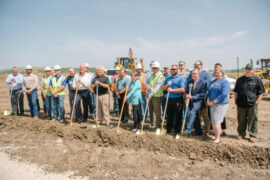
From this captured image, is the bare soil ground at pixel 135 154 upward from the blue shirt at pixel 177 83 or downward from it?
downward

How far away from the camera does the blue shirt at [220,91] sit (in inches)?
157

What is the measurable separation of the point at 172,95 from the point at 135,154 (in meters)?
1.92

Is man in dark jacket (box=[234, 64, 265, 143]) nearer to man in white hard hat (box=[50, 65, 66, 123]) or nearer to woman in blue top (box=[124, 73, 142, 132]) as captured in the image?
woman in blue top (box=[124, 73, 142, 132])

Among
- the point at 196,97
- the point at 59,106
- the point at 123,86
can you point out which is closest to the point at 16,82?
the point at 59,106

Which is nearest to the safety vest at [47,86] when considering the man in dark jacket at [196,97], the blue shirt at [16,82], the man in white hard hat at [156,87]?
the blue shirt at [16,82]

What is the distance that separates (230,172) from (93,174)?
2747 mm

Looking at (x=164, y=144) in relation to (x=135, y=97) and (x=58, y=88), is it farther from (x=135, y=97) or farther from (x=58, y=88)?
(x=58, y=88)

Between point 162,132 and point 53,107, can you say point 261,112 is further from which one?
point 53,107

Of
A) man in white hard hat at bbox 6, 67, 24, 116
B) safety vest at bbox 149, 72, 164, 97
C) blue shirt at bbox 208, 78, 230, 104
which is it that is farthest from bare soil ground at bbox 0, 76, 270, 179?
man in white hard hat at bbox 6, 67, 24, 116

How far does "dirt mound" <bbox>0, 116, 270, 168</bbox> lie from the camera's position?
12.1ft

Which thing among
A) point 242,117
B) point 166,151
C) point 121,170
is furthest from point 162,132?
point 242,117

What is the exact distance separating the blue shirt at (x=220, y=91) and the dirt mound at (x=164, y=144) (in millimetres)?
1071

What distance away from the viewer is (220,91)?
13.3ft

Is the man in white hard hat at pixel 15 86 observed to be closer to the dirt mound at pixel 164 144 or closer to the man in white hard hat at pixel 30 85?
the man in white hard hat at pixel 30 85
